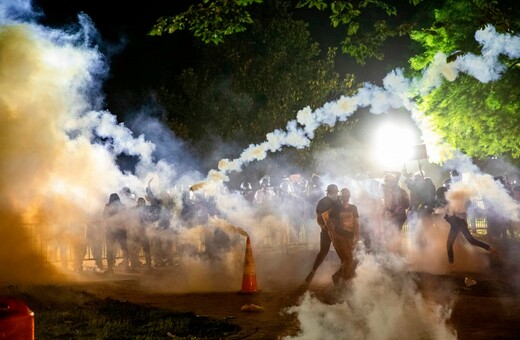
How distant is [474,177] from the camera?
17.0m

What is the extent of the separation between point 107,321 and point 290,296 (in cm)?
320

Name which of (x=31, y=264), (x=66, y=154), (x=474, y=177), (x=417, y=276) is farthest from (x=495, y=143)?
(x=31, y=264)

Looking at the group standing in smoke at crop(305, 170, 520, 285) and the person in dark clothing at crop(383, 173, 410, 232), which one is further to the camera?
the person in dark clothing at crop(383, 173, 410, 232)

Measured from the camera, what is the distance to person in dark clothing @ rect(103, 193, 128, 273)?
521 inches

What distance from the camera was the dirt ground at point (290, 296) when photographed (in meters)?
6.76

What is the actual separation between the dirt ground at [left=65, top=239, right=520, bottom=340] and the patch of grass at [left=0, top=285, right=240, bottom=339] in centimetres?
42

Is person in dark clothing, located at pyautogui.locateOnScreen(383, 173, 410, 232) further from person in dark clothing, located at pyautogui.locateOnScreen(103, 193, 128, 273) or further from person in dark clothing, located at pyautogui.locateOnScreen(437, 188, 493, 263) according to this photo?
person in dark clothing, located at pyautogui.locateOnScreen(103, 193, 128, 273)

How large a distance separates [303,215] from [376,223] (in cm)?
420

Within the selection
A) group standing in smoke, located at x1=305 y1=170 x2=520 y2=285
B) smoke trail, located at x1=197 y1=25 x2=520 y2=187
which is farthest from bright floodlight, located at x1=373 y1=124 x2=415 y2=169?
group standing in smoke, located at x1=305 y1=170 x2=520 y2=285

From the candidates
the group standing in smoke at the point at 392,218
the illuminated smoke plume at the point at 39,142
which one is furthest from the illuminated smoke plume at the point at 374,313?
the illuminated smoke plume at the point at 39,142

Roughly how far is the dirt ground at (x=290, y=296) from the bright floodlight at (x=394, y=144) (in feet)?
19.0

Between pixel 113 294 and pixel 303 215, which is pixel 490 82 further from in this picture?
pixel 113 294

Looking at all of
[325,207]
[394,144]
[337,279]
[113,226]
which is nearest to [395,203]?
[325,207]

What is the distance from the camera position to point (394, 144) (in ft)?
65.3
